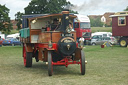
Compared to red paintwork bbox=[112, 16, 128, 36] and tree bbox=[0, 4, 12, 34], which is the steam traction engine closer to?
red paintwork bbox=[112, 16, 128, 36]

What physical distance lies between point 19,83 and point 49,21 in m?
3.89

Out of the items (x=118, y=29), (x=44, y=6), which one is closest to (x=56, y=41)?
(x=118, y=29)

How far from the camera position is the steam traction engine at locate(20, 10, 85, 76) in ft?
34.9

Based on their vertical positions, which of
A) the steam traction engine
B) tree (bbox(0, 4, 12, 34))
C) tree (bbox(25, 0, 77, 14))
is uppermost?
tree (bbox(25, 0, 77, 14))

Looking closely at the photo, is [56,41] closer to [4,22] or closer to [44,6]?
[4,22]

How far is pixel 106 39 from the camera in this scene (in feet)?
127

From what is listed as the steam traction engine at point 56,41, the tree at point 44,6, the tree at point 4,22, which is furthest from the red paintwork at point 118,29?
the steam traction engine at point 56,41

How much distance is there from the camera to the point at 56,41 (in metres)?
10.9

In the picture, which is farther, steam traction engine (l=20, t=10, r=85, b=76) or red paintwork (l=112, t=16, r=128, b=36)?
red paintwork (l=112, t=16, r=128, b=36)

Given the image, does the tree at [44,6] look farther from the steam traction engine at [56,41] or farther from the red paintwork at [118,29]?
the steam traction engine at [56,41]

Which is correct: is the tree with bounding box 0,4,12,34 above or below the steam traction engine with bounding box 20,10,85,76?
above

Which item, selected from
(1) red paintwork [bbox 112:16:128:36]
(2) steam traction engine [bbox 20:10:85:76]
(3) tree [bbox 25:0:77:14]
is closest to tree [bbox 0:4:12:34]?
(3) tree [bbox 25:0:77:14]

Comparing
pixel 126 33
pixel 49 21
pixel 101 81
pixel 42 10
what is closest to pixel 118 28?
pixel 126 33

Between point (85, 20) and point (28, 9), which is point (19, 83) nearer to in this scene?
point (85, 20)
